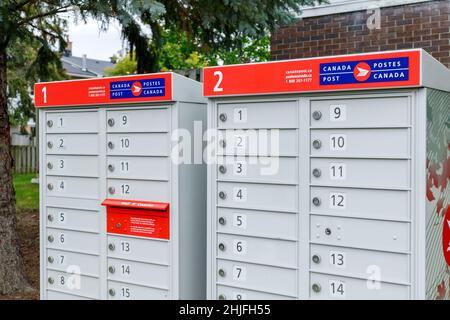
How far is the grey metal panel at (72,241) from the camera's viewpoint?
15.6 ft

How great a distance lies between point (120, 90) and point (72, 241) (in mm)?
1421

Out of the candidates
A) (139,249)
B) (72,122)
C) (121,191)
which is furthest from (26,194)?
(139,249)

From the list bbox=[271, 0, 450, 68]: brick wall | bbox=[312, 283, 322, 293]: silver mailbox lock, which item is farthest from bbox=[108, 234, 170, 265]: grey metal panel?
bbox=[271, 0, 450, 68]: brick wall

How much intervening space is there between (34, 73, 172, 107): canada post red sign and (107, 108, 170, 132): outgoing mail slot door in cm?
10

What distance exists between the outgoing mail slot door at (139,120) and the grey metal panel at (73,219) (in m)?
0.78

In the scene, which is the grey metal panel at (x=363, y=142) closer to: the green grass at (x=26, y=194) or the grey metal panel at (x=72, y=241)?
the grey metal panel at (x=72, y=241)

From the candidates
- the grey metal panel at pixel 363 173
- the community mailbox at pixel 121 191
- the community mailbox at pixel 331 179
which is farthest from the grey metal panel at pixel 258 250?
the grey metal panel at pixel 363 173

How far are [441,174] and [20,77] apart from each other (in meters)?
11.5

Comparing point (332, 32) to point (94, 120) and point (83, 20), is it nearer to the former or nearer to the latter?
point (83, 20)

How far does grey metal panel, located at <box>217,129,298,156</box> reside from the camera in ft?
12.6

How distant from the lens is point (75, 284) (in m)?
4.87

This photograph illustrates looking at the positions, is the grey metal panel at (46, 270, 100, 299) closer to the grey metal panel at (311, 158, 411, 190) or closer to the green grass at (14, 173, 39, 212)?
the grey metal panel at (311, 158, 411, 190)
